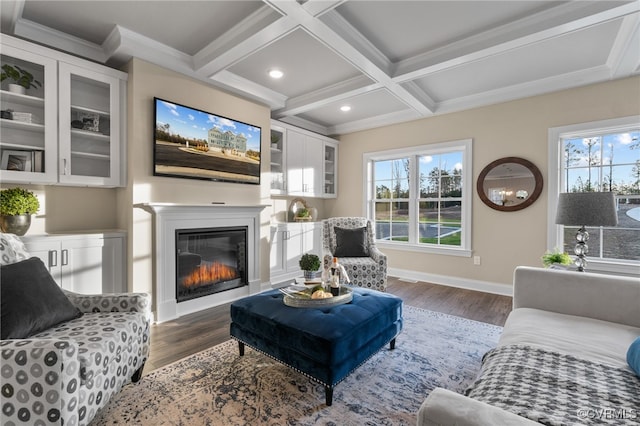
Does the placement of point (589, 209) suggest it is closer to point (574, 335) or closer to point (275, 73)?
point (574, 335)

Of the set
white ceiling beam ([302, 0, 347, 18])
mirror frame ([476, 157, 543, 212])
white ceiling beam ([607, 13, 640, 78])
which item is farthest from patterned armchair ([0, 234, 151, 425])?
white ceiling beam ([607, 13, 640, 78])

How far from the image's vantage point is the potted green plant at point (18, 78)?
96.0 inches

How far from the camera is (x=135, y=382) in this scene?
1.93m

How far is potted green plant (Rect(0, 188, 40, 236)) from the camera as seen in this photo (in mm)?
2318

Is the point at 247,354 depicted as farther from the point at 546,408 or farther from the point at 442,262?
the point at 442,262

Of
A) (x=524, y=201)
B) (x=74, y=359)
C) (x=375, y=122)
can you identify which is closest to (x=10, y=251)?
(x=74, y=359)

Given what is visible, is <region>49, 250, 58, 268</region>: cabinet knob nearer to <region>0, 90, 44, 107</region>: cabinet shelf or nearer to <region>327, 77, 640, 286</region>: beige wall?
<region>0, 90, 44, 107</region>: cabinet shelf

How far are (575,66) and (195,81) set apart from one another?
13.8 feet

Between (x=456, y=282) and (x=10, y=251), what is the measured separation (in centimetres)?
474

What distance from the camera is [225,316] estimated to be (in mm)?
3186

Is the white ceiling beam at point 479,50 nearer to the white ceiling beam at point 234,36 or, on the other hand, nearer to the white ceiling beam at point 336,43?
the white ceiling beam at point 336,43

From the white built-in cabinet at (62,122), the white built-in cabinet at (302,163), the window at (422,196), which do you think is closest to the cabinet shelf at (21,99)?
the white built-in cabinet at (62,122)

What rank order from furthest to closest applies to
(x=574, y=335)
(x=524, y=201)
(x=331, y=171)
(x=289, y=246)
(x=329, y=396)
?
(x=331, y=171)
(x=289, y=246)
(x=524, y=201)
(x=329, y=396)
(x=574, y=335)

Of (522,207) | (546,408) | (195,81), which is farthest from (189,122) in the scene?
(522,207)
